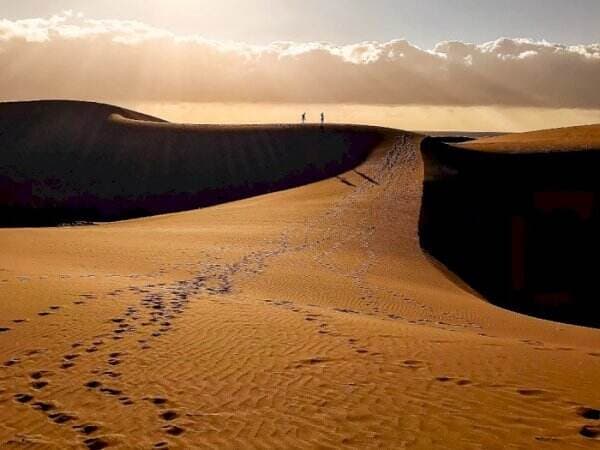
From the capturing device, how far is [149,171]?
52469 millimetres

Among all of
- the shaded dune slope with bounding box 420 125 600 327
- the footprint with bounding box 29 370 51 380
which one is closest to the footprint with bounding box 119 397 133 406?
the footprint with bounding box 29 370 51 380

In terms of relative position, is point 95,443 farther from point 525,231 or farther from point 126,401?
point 525,231

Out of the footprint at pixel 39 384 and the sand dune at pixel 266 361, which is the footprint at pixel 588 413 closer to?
the sand dune at pixel 266 361

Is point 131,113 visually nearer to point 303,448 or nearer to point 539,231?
point 539,231

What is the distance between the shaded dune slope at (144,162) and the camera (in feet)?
151

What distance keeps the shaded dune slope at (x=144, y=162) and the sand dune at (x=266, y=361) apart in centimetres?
2991

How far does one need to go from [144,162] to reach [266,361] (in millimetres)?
49746

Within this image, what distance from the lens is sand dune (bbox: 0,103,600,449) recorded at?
5.35 metres

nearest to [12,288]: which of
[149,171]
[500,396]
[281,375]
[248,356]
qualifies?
[248,356]

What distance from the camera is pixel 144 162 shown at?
177 feet

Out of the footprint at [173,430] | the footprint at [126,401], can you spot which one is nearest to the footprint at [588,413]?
the footprint at [173,430]

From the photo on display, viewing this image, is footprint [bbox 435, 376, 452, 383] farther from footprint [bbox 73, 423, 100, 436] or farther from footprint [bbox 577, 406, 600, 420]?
footprint [bbox 73, 423, 100, 436]

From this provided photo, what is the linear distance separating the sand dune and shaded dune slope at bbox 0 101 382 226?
29.9 m

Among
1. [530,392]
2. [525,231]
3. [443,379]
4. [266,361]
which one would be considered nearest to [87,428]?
[266,361]
